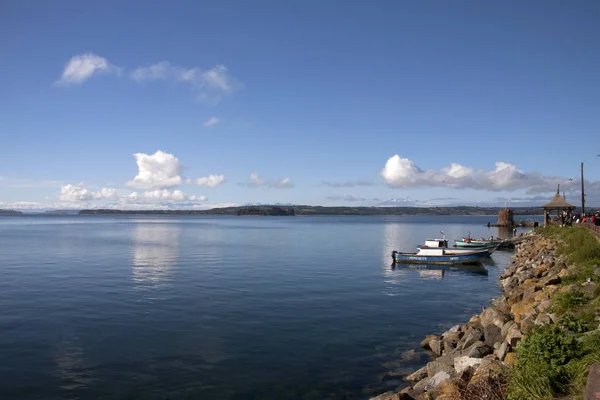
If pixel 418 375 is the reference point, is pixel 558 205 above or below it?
above

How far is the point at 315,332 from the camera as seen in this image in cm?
2264

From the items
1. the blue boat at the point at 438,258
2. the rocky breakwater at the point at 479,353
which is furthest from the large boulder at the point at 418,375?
the blue boat at the point at 438,258

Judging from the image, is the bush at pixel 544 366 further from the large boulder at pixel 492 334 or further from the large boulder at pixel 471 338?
the large boulder at pixel 471 338

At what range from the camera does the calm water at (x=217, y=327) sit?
16328mm

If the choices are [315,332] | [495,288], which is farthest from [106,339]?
[495,288]

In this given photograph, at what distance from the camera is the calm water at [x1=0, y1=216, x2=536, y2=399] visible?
16328 mm

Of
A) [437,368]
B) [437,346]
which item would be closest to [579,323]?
[437,368]

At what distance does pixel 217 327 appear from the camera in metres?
23.2

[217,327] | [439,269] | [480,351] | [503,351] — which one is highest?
[503,351]

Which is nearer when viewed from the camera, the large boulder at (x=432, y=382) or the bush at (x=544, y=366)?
the bush at (x=544, y=366)

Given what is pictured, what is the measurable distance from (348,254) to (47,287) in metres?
36.6

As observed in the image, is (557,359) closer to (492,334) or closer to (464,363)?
(464,363)

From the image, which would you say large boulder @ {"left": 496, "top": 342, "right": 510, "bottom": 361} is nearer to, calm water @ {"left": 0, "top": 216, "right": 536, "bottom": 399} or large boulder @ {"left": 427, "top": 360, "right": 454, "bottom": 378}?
large boulder @ {"left": 427, "top": 360, "right": 454, "bottom": 378}

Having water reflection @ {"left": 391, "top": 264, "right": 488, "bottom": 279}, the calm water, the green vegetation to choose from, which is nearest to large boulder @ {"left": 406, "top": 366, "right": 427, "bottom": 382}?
the calm water
